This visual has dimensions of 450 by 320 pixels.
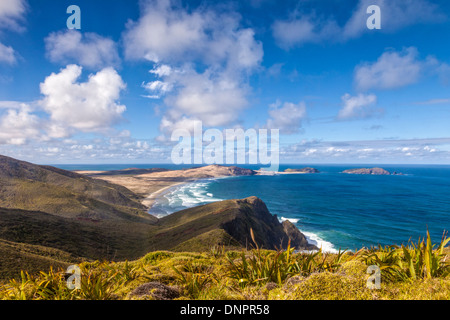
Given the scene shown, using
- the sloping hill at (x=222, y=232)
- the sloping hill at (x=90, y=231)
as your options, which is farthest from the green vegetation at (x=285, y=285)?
the sloping hill at (x=222, y=232)

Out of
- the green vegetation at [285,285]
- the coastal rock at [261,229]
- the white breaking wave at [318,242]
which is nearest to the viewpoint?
the green vegetation at [285,285]

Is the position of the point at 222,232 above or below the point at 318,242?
above

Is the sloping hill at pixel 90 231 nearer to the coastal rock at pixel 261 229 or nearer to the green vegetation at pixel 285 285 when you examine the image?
the coastal rock at pixel 261 229

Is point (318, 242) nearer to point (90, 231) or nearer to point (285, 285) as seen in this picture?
point (90, 231)

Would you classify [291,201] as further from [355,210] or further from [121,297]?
[121,297]

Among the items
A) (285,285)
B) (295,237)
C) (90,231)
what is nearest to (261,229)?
(295,237)

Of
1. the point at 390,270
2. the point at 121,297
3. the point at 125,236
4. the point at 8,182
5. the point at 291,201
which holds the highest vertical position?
the point at 390,270

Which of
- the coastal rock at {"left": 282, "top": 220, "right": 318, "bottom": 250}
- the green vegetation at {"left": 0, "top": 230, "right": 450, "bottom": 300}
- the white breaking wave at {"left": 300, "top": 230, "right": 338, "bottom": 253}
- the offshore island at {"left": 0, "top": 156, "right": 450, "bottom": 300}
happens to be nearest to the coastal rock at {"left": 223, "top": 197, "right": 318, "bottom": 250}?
the coastal rock at {"left": 282, "top": 220, "right": 318, "bottom": 250}

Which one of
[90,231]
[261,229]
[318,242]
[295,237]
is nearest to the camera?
[90,231]

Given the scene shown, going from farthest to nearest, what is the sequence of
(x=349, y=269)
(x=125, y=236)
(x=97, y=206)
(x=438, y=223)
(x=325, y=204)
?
(x=325, y=204), (x=438, y=223), (x=97, y=206), (x=125, y=236), (x=349, y=269)

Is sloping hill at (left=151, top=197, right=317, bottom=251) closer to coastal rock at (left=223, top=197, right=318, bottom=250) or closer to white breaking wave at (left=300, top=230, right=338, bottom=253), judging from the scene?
coastal rock at (left=223, top=197, right=318, bottom=250)
